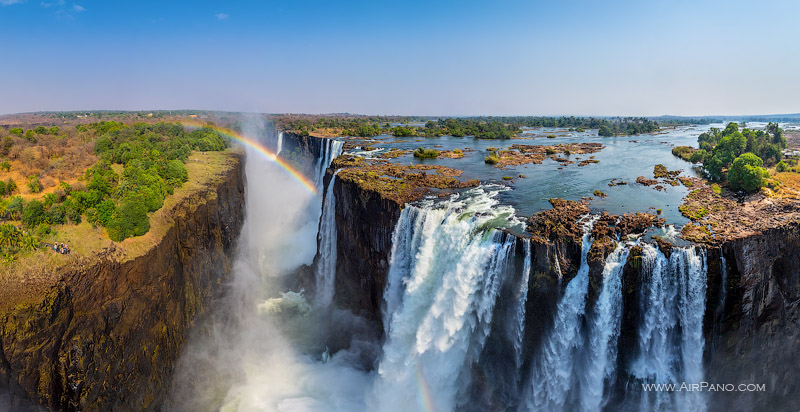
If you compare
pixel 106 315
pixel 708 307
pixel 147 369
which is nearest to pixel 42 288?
pixel 106 315

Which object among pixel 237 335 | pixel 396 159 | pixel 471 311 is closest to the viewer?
pixel 471 311

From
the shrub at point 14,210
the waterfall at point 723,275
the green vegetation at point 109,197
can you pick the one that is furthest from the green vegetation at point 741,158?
the shrub at point 14,210

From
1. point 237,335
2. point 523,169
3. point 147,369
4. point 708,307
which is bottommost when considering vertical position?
point 237,335

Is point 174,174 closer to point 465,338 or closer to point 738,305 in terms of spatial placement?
Answer: point 465,338

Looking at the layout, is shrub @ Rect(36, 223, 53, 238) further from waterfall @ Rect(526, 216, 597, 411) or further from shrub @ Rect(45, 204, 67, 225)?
waterfall @ Rect(526, 216, 597, 411)

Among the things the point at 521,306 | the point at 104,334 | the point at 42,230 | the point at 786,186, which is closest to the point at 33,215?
the point at 42,230

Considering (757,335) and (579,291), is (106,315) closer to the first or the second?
(579,291)

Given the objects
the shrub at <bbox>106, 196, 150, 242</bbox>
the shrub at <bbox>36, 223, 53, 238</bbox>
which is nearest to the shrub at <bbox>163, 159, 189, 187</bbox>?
the shrub at <bbox>106, 196, 150, 242</bbox>
